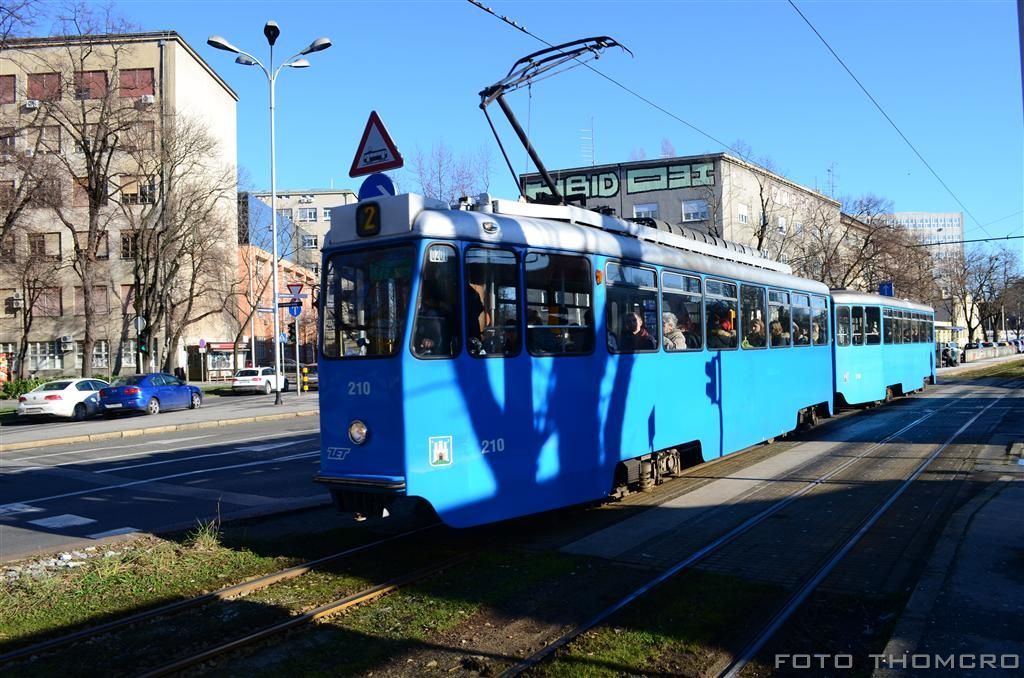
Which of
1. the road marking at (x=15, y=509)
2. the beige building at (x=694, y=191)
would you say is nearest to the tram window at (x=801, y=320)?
the road marking at (x=15, y=509)

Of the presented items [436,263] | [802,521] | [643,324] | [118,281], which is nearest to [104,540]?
[436,263]

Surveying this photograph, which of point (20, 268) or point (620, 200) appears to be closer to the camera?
point (20, 268)

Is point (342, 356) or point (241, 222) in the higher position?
point (241, 222)

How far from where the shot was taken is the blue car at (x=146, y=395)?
87.4ft

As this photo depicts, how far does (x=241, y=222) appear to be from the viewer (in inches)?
2303

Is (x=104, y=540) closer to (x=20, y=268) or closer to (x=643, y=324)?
(x=643, y=324)

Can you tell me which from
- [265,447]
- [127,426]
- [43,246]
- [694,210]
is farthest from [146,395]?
[694,210]

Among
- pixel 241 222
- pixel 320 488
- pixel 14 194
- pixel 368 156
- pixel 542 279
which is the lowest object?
pixel 320 488

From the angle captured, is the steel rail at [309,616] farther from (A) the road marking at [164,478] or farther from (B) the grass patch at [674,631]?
(A) the road marking at [164,478]

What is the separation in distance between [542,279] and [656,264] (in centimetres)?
230

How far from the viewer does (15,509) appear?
33.6 feet

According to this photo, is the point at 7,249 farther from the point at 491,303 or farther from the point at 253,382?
the point at 491,303

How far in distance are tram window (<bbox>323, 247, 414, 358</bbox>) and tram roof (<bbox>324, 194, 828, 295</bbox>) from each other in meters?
0.19

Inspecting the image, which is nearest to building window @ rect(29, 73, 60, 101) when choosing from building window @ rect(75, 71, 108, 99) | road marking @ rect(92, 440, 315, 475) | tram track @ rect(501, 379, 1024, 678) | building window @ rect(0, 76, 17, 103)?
building window @ rect(75, 71, 108, 99)
